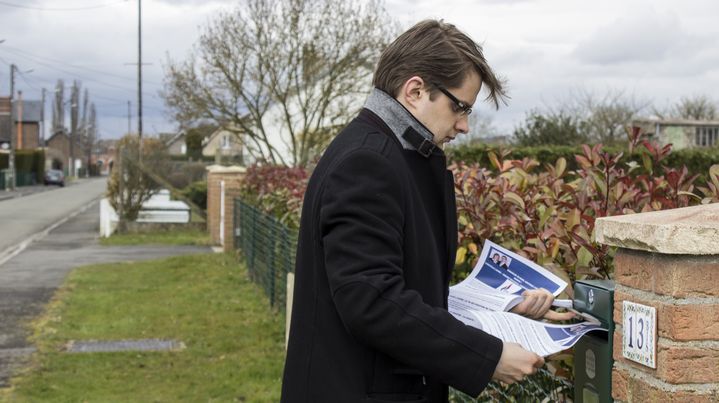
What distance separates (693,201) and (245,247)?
11.9 m

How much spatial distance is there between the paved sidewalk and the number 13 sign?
6092mm

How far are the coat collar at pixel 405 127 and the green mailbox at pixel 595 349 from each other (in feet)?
1.91

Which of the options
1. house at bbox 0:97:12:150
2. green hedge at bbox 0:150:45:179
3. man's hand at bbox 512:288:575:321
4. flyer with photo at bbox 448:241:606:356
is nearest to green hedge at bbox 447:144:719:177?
flyer with photo at bbox 448:241:606:356

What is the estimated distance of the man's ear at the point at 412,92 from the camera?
7.84 feet

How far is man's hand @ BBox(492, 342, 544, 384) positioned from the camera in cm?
229

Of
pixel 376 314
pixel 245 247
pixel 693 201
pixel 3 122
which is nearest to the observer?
pixel 376 314

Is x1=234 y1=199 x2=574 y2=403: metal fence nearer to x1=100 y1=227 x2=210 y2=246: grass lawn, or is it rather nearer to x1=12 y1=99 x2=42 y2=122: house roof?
x1=100 y1=227 x2=210 y2=246: grass lawn

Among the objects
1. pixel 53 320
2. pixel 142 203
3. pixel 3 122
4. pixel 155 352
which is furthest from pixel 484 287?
pixel 3 122

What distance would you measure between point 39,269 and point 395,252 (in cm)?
1456

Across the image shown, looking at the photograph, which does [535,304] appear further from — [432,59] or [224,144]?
[224,144]

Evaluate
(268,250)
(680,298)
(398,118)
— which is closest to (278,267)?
(268,250)

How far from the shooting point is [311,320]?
2.42 meters

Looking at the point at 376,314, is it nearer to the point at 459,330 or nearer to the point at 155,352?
the point at 459,330

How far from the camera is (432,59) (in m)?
2.37
